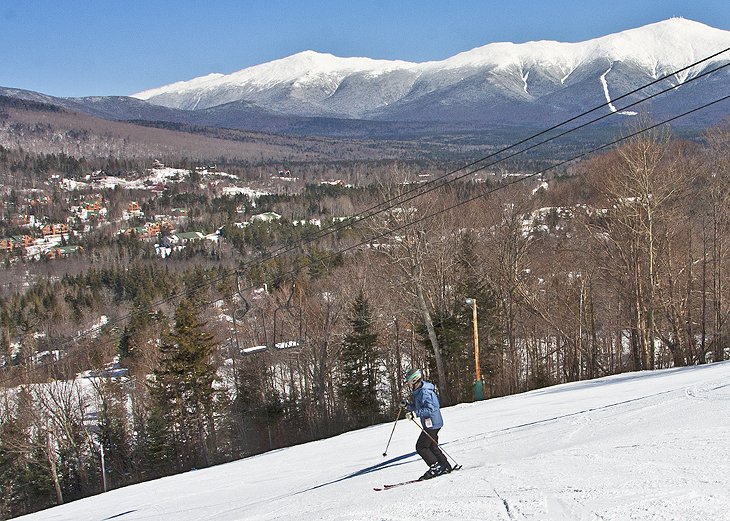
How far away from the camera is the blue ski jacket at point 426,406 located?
867cm

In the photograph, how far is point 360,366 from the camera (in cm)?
3494

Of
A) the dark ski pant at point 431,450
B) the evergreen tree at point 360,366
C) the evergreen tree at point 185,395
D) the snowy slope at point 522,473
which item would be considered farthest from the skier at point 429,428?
the evergreen tree at point 185,395

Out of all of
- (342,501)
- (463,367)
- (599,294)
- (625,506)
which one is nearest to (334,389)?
(463,367)

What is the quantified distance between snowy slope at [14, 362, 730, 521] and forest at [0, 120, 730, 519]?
36.2 feet

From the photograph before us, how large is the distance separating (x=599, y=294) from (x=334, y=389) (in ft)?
60.8

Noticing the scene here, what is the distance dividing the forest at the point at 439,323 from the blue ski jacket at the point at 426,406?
1424cm

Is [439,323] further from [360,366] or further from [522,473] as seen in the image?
[522,473]

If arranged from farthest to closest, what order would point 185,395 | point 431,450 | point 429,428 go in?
1. point 185,395
2. point 431,450
3. point 429,428

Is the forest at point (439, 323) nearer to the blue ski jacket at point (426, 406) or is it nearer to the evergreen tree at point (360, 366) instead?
the evergreen tree at point (360, 366)

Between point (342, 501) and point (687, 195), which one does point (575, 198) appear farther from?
point (342, 501)

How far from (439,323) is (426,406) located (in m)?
22.3

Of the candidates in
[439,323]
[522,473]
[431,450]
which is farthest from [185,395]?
[522,473]

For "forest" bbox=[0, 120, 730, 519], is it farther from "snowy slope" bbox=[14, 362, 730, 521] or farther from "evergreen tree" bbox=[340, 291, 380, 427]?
"snowy slope" bbox=[14, 362, 730, 521]

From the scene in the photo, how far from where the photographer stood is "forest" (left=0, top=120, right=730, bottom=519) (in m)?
25.2
